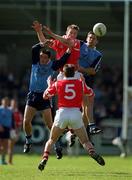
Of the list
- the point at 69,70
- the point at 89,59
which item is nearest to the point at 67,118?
the point at 69,70

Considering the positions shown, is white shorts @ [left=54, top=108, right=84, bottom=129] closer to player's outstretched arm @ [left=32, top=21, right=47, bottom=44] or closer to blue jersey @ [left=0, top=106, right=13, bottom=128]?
player's outstretched arm @ [left=32, top=21, right=47, bottom=44]

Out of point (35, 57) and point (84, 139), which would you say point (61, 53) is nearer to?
point (35, 57)

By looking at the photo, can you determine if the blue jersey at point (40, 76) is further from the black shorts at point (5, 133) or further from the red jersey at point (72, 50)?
the black shorts at point (5, 133)

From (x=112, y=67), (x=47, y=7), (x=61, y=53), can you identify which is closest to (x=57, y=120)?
(x=61, y=53)

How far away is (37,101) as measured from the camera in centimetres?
2097

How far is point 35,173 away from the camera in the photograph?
64.0 ft

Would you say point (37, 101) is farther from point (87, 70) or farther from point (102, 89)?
point (102, 89)

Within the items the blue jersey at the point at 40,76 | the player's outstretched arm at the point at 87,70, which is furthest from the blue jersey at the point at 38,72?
the player's outstretched arm at the point at 87,70

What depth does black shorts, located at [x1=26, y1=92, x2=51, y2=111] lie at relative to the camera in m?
20.9

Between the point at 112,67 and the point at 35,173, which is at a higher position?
the point at 112,67

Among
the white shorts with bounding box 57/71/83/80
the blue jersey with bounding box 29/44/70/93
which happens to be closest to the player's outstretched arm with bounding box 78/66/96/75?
the blue jersey with bounding box 29/44/70/93

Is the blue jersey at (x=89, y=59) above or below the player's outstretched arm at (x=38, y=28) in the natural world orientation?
below

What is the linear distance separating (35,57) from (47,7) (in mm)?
18699

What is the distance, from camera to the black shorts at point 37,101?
2094 centimetres
